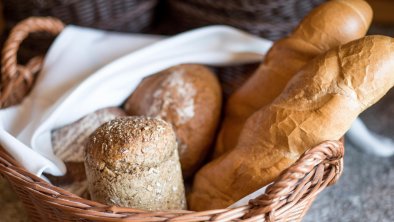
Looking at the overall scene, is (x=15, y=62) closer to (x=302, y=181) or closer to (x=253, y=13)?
(x=253, y=13)

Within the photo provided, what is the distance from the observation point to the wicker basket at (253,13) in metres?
1.07

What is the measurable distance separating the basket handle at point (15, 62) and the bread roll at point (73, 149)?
152 mm

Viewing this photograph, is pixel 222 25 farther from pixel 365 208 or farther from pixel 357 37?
pixel 365 208

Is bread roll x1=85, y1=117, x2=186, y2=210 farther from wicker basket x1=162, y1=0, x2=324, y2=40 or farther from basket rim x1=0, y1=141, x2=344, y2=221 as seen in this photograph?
wicker basket x1=162, y1=0, x2=324, y2=40

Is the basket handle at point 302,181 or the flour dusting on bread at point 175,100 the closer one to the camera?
the basket handle at point 302,181

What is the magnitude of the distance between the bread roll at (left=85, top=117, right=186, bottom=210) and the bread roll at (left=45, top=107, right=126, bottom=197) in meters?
0.16

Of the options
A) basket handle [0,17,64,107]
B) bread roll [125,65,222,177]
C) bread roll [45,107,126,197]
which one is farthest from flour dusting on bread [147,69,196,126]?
basket handle [0,17,64,107]

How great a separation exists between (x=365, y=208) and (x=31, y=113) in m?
0.71

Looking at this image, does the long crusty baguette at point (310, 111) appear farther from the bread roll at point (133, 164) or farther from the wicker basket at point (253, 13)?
the wicker basket at point (253, 13)

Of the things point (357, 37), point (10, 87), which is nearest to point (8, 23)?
point (10, 87)

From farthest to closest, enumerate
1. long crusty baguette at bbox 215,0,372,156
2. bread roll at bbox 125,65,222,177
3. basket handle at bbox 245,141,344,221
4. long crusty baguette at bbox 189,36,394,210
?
bread roll at bbox 125,65,222,177 → long crusty baguette at bbox 215,0,372,156 → long crusty baguette at bbox 189,36,394,210 → basket handle at bbox 245,141,344,221

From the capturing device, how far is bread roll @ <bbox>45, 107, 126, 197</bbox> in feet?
3.21

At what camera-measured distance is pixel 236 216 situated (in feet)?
2.27

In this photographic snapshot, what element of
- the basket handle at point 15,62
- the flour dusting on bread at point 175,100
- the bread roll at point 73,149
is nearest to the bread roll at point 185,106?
the flour dusting on bread at point 175,100
